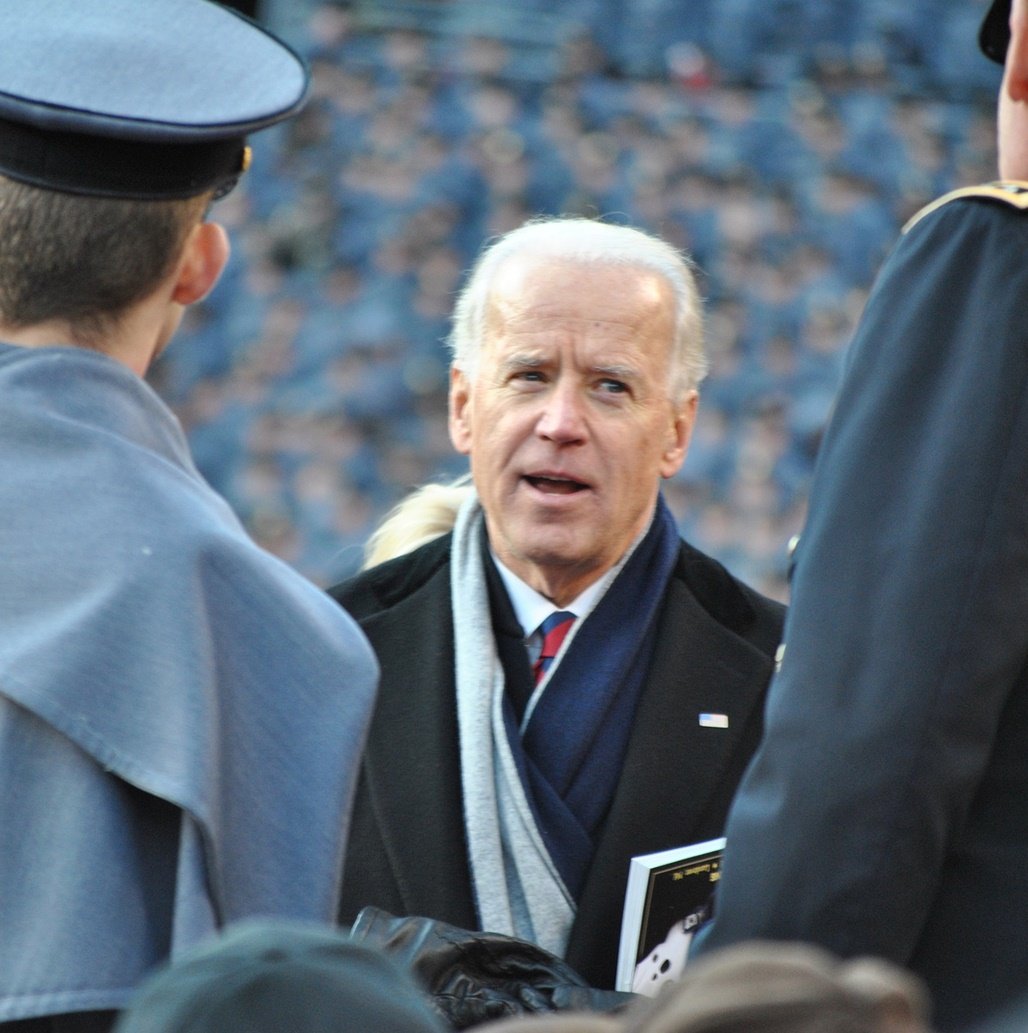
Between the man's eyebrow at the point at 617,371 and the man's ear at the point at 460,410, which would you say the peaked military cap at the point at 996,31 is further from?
the man's ear at the point at 460,410

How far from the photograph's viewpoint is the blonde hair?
2906 millimetres

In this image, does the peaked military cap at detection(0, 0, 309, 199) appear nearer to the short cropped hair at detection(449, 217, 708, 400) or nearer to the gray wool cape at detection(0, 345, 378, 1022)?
the gray wool cape at detection(0, 345, 378, 1022)

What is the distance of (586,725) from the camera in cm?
246

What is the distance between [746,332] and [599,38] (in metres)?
1.09

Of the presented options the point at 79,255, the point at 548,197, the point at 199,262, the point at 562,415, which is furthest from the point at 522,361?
the point at 548,197

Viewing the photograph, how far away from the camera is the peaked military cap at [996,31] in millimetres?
1727

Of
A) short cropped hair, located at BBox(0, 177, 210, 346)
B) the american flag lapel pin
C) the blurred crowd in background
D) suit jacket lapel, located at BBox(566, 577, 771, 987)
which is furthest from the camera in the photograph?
the blurred crowd in background

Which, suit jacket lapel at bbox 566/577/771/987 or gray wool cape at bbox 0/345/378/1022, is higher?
gray wool cape at bbox 0/345/378/1022

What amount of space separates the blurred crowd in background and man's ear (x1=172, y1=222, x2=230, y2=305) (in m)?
3.68

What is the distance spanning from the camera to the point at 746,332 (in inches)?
223

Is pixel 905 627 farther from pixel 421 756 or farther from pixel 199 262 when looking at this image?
pixel 421 756

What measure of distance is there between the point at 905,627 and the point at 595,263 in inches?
52.6

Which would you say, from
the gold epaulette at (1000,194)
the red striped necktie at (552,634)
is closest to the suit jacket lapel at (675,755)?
the red striped necktie at (552,634)

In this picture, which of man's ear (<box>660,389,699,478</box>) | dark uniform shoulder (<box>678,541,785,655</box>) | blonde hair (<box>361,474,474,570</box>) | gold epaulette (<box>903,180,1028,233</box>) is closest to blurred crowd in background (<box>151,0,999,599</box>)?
blonde hair (<box>361,474,474,570</box>)
